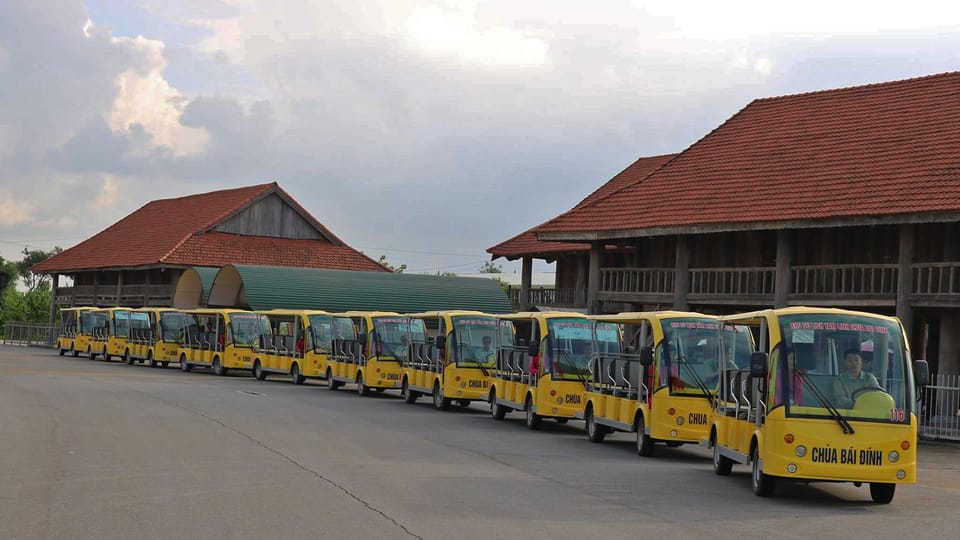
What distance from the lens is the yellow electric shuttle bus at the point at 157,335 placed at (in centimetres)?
5312

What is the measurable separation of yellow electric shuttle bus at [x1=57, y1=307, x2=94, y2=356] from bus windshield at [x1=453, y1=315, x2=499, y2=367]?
35.8 meters

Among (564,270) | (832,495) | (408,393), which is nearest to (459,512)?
(832,495)

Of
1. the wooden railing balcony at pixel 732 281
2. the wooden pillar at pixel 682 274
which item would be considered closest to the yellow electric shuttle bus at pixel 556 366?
the wooden railing balcony at pixel 732 281

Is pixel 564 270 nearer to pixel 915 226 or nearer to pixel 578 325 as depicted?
pixel 915 226

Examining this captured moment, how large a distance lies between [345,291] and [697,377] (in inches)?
1620

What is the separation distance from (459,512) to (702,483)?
202 inches

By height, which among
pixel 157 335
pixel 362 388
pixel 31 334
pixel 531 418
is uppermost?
pixel 157 335

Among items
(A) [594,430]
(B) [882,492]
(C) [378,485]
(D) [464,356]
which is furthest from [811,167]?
(C) [378,485]

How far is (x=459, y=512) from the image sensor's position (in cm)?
1326

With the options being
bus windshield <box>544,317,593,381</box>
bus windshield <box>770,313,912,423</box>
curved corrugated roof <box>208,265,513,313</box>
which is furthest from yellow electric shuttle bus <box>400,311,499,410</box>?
curved corrugated roof <box>208,265,513,313</box>

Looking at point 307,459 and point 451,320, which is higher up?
point 451,320

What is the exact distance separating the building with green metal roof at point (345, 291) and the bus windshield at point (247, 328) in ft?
26.6

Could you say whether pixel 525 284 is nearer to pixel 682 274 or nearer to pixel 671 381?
pixel 682 274

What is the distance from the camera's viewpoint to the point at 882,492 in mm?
16016
